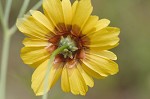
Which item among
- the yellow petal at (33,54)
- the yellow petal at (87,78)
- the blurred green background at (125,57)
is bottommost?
the blurred green background at (125,57)

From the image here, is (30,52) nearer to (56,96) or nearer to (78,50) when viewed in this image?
(78,50)

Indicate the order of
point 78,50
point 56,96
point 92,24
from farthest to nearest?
1. point 56,96
2. point 78,50
3. point 92,24

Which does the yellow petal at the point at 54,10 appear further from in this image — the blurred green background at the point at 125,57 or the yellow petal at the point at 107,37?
the blurred green background at the point at 125,57

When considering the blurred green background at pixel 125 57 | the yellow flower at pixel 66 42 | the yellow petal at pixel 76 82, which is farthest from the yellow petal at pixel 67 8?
the blurred green background at pixel 125 57

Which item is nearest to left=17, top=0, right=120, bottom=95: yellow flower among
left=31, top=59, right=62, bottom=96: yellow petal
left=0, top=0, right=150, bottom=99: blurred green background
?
left=31, top=59, right=62, bottom=96: yellow petal

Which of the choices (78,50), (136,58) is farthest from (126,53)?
(78,50)

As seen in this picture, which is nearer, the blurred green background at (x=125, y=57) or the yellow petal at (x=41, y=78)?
the yellow petal at (x=41, y=78)

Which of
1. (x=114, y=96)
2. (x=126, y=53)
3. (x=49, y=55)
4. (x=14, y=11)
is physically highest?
(x=49, y=55)

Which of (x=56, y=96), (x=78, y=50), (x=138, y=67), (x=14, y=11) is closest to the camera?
(x=78, y=50)
